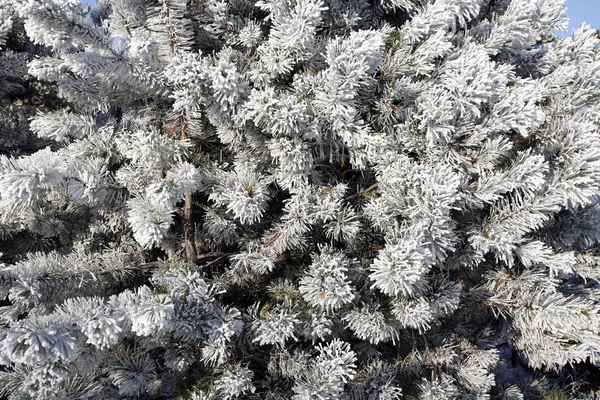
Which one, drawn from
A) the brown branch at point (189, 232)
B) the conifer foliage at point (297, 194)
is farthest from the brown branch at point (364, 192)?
the brown branch at point (189, 232)

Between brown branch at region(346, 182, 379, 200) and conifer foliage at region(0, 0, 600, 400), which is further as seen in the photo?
brown branch at region(346, 182, 379, 200)

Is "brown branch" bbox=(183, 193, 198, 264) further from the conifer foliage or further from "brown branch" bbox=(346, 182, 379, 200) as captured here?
"brown branch" bbox=(346, 182, 379, 200)

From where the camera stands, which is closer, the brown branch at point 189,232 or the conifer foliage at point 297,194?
the conifer foliage at point 297,194

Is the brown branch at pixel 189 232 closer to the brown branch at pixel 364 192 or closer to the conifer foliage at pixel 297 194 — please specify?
the conifer foliage at pixel 297 194

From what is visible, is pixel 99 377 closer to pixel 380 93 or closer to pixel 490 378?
pixel 380 93

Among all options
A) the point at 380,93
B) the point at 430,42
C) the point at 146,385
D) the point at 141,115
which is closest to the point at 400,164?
the point at 380,93

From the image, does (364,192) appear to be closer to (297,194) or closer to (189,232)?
(297,194)

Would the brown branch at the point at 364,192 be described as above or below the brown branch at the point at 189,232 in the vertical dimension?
above

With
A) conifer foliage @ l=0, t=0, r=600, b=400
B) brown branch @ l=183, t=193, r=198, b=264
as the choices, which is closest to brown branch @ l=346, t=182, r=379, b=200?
conifer foliage @ l=0, t=0, r=600, b=400
